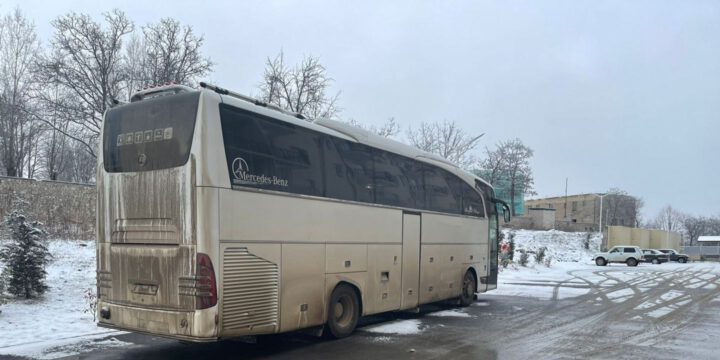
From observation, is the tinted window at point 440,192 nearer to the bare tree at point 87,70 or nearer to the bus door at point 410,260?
the bus door at point 410,260

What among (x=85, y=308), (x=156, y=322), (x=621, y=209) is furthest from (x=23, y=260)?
(x=621, y=209)

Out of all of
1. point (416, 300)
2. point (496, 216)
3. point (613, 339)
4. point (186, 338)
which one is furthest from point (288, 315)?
point (496, 216)

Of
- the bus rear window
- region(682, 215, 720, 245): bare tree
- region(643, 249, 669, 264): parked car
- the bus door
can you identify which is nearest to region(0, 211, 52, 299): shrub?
the bus rear window

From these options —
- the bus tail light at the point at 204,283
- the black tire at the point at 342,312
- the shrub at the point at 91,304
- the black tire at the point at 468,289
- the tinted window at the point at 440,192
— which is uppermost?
the tinted window at the point at 440,192

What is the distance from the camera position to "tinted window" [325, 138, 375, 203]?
948 centimetres

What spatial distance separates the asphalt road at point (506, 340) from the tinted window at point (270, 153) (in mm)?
2716

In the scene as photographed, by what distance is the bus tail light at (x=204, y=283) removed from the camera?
6.98 m

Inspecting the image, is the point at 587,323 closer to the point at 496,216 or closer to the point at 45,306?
the point at 496,216

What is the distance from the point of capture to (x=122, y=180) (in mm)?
7867

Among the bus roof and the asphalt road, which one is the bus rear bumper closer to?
the asphalt road

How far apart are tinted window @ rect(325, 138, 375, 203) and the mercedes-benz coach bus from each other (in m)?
0.03

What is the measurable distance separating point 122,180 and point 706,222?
6034 inches

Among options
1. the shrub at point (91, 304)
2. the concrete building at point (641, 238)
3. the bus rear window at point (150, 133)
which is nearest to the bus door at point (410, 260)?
the bus rear window at point (150, 133)

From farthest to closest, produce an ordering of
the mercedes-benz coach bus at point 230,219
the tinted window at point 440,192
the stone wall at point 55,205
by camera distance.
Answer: the stone wall at point 55,205
the tinted window at point 440,192
the mercedes-benz coach bus at point 230,219
